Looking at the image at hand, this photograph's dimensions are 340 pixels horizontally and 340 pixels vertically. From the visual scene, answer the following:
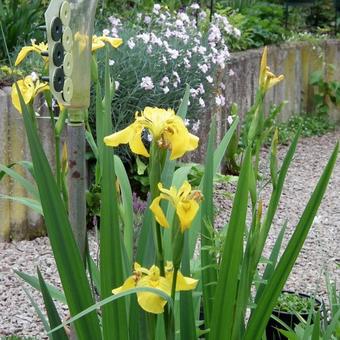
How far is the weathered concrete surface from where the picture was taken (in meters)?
6.76

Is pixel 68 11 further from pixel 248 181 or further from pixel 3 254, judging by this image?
pixel 3 254

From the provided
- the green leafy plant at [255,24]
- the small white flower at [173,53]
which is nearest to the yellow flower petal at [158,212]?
the small white flower at [173,53]

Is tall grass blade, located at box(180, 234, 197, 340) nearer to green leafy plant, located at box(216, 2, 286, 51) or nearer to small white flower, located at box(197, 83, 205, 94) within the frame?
small white flower, located at box(197, 83, 205, 94)

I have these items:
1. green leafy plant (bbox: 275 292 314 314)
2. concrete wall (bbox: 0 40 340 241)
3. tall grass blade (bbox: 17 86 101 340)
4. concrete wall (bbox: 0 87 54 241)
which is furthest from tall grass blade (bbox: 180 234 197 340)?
concrete wall (bbox: 0 87 54 241)

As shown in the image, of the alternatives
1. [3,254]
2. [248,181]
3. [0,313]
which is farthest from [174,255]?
[3,254]

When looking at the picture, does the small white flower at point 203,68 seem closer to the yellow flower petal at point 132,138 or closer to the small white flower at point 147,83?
the small white flower at point 147,83

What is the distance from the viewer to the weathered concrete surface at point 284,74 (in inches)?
266

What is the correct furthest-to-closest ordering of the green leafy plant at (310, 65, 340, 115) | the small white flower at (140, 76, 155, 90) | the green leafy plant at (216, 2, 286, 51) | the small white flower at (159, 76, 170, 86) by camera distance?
the green leafy plant at (310, 65, 340, 115), the green leafy plant at (216, 2, 286, 51), the small white flower at (159, 76, 170, 86), the small white flower at (140, 76, 155, 90)

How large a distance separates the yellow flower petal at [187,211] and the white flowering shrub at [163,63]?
3316 millimetres

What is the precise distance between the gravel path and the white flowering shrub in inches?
25.2

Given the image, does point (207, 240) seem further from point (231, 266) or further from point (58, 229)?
point (58, 229)

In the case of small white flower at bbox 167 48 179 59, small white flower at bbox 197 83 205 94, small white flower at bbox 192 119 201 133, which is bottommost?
small white flower at bbox 192 119 201 133

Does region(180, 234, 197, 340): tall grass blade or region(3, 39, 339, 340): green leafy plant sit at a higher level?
region(3, 39, 339, 340): green leafy plant

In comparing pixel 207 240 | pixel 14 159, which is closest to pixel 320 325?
pixel 207 240
